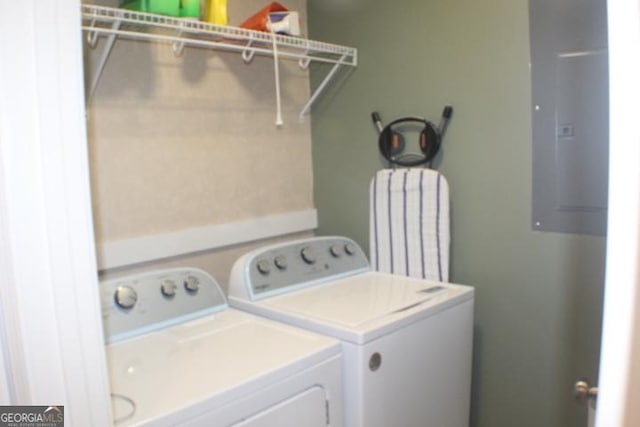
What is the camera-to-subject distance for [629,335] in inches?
24.0

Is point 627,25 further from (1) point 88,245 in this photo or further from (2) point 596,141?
(2) point 596,141

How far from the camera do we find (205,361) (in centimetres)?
125

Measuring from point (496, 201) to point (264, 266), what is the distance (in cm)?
85

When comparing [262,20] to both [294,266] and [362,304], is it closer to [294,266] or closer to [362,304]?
[294,266]

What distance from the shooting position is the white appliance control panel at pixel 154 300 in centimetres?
142

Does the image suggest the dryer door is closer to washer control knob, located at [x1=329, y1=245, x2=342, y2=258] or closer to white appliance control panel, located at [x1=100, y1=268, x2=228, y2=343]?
white appliance control panel, located at [x1=100, y1=268, x2=228, y2=343]

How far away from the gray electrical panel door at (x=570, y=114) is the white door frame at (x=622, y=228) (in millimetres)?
1048

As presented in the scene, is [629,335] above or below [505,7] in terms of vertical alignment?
below

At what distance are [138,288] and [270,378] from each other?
554 millimetres

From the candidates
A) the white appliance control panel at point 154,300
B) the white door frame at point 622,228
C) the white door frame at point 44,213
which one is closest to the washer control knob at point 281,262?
the white appliance control panel at point 154,300

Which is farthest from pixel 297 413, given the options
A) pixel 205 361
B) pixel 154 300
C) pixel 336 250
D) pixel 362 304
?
pixel 336 250

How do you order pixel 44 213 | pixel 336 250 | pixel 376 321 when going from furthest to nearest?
pixel 336 250, pixel 376 321, pixel 44 213

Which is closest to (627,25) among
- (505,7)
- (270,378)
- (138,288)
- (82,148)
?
(82,148)

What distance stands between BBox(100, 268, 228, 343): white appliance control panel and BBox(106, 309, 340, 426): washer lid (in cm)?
3
